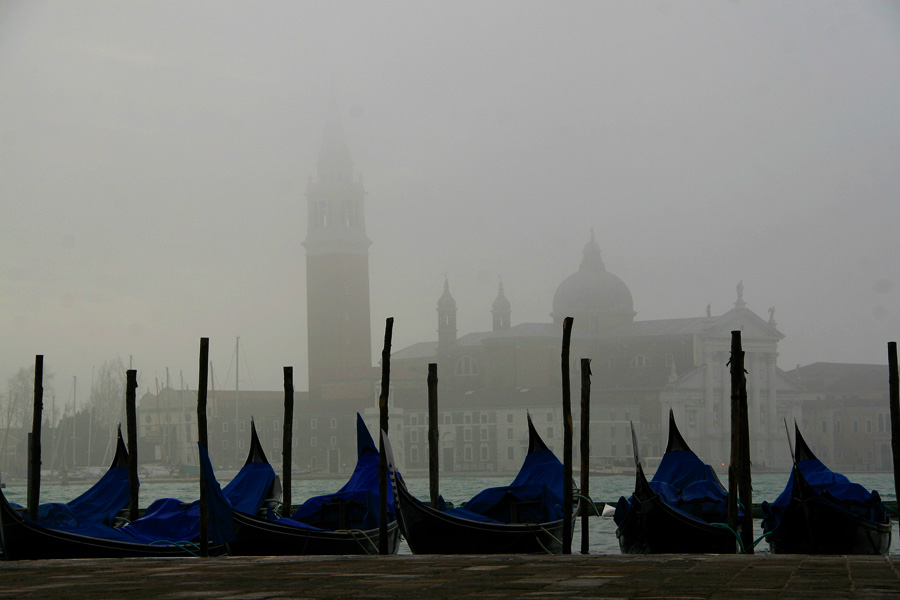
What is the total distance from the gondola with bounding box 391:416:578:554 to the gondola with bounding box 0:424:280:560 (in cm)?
158

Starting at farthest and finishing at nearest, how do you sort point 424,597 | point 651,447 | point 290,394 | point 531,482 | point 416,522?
point 651,447 < point 290,394 < point 531,482 < point 416,522 < point 424,597

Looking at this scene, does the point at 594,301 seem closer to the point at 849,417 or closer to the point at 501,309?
the point at 501,309

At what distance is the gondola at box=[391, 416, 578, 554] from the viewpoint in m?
9.68

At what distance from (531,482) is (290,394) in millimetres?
3165

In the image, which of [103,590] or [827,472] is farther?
[827,472]

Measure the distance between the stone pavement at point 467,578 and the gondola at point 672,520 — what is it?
4462 millimetres

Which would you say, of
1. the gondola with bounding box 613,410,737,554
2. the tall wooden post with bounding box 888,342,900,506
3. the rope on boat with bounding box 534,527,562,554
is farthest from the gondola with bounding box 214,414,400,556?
the tall wooden post with bounding box 888,342,900,506

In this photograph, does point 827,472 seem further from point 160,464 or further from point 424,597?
point 160,464

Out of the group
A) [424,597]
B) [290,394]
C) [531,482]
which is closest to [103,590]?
[424,597]

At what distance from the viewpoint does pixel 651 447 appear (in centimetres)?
5806

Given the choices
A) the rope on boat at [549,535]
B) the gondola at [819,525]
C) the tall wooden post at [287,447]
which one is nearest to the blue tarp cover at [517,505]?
the rope on boat at [549,535]

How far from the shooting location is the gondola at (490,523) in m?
9.68

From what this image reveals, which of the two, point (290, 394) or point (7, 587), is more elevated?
point (290, 394)

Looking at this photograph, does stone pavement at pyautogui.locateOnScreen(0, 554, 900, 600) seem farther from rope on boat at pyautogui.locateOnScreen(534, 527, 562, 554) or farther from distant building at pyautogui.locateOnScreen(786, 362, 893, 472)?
distant building at pyautogui.locateOnScreen(786, 362, 893, 472)
